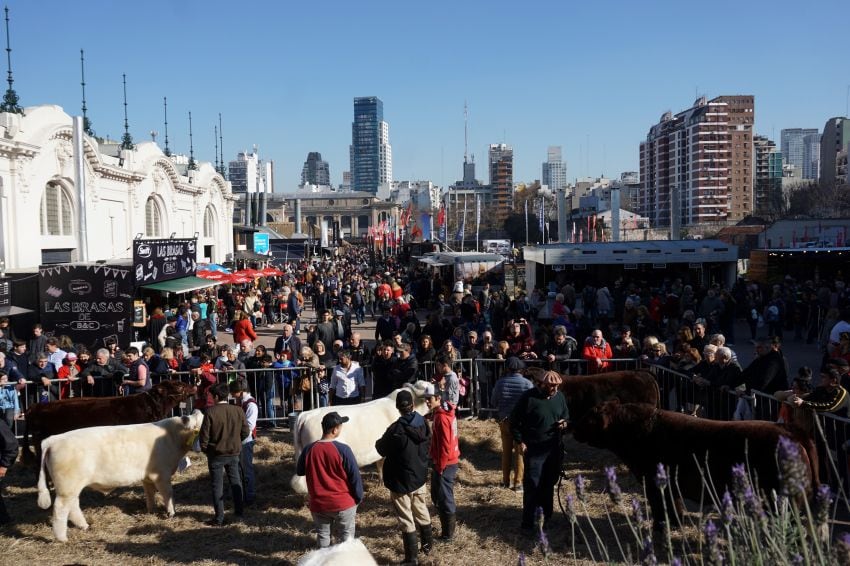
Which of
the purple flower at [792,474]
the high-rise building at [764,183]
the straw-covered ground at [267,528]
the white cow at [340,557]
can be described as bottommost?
the straw-covered ground at [267,528]

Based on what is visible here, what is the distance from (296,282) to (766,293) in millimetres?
20226

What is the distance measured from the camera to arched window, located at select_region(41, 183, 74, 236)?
25.7 m

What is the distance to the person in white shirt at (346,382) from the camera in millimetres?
10492

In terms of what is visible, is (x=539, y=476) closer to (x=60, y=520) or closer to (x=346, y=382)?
(x=346, y=382)

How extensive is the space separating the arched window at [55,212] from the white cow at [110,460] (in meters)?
20.2

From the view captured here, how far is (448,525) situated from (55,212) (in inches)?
942

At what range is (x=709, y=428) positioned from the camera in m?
6.82

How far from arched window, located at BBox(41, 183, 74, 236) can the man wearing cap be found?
2309cm

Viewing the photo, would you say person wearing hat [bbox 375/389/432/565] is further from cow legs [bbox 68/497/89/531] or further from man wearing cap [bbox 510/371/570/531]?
cow legs [bbox 68/497/89/531]

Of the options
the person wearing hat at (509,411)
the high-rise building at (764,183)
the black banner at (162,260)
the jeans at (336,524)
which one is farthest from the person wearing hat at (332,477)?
the high-rise building at (764,183)

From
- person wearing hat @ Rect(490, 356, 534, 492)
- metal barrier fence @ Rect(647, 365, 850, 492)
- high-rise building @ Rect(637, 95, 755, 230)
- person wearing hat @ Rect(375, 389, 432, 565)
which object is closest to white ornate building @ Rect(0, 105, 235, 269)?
person wearing hat @ Rect(490, 356, 534, 492)

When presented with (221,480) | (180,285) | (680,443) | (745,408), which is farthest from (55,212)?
(680,443)

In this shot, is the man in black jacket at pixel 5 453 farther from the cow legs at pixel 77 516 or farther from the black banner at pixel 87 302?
the black banner at pixel 87 302

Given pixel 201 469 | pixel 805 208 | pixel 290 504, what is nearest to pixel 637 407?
pixel 290 504
